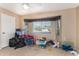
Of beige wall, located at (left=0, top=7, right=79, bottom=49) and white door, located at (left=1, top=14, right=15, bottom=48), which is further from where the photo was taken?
white door, located at (left=1, top=14, right=15, bottom=48)

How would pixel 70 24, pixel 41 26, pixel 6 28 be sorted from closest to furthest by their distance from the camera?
pixel 41 26 → pixel 70 24 → pixel 6 28

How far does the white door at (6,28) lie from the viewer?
2922 mm

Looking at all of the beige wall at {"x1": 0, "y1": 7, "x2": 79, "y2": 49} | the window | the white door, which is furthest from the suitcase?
the window


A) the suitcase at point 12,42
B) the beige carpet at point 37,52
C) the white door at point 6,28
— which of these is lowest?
the beige carpet at point 37,52

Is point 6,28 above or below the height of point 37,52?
above

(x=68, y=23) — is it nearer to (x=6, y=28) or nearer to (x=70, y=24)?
(x=70, y=24)

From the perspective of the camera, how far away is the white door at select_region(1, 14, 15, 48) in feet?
9.59

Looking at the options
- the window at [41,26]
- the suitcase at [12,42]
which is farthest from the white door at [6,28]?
the window at [41,26]

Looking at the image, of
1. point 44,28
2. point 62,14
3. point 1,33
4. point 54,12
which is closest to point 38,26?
point 44,28

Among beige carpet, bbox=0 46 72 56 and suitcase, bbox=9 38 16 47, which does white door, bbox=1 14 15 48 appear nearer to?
suitcase, bbox=9 38 16 47

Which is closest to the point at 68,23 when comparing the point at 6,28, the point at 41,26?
the point at 41,26

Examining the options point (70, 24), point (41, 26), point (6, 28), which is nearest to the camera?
point (41, 26)

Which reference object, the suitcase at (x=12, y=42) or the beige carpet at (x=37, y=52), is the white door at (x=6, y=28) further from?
the beige carpet at (x=37, y=52)

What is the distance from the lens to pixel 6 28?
10.3 ft
